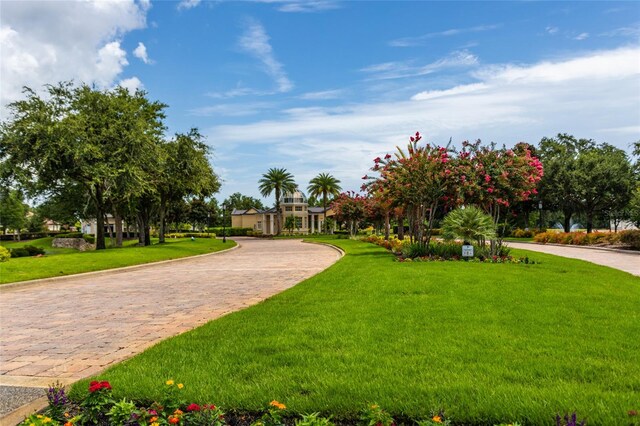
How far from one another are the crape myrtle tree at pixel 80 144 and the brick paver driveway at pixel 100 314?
1108 centimetres

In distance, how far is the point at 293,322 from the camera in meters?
6.61

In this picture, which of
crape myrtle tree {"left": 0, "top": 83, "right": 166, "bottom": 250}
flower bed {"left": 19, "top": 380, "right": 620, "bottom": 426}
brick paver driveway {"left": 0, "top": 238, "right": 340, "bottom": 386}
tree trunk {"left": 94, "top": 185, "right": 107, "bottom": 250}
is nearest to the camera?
flower bed {"left": 19, "top": 380, "right": 620, "bottom": 426}

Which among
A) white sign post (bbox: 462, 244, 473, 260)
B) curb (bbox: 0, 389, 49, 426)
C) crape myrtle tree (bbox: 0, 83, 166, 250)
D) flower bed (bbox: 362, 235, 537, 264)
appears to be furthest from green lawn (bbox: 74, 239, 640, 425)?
crape myrtle tree (bbox: 0, 83, 166, 250)

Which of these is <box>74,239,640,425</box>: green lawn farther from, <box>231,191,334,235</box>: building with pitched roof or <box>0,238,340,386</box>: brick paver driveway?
<box>231,191,334,235</box>: building with pitched roof

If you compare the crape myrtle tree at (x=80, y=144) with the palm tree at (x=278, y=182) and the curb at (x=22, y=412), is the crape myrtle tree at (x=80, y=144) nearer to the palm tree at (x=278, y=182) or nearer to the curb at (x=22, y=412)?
the curb at (x=22, y=412)

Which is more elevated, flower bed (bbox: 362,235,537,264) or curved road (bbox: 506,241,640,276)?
flower bed (bbox: 362,235,537,264)

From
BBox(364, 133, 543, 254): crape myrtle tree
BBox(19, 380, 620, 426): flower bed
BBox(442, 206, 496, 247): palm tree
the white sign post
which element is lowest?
BBox(19, 380, 620, 426): flower bed

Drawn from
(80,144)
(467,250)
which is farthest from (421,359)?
(80,144)

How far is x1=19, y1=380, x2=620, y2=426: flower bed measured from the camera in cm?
323

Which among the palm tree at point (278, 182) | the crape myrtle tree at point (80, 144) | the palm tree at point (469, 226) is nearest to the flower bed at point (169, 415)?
the palm tree at point (469, 226)

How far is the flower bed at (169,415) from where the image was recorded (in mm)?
3227

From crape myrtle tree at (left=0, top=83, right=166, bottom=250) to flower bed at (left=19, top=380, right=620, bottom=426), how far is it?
891 inches

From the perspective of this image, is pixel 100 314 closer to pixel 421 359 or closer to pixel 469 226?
pixel 421 359

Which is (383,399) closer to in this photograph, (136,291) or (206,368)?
(206,368)
